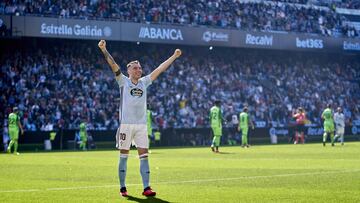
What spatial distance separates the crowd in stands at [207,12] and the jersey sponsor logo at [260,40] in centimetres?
100

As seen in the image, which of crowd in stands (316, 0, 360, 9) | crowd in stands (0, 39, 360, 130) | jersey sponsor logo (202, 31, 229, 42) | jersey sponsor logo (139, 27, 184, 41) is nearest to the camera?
crowd in stands (0, 39, 360, 130)

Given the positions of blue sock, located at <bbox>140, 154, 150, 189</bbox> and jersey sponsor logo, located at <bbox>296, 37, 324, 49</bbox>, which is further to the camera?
jersey sponsor logo, located at <bbox>296, 37, 324, 49</bbox>

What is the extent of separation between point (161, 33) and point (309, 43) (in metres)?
14.6

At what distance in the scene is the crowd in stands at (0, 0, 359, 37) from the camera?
46594 mm

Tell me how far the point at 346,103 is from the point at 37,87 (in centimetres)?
2725

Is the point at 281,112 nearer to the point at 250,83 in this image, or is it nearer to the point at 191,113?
the point at 250,83

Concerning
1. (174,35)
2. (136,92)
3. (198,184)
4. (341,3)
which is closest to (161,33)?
(174,35)

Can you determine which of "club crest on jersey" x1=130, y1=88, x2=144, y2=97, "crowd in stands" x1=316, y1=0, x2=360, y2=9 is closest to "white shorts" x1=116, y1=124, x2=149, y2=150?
"club crest on jersey" x1=130, y1=88, x2=144, y2=97

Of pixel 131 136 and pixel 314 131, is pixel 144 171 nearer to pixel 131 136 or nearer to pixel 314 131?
pixel 131 136

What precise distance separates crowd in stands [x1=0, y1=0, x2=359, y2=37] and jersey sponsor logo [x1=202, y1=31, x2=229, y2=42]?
105 cm

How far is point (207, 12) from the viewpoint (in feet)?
180

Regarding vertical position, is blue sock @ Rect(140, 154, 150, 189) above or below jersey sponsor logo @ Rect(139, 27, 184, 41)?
below

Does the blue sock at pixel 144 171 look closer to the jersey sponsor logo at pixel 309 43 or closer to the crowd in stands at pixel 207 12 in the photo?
the crowd in stands at pixel 207 12

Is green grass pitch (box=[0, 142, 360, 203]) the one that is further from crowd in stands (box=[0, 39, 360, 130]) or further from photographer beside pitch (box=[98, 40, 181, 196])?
crowd in stands (box=[0, 39, 360, 130])
